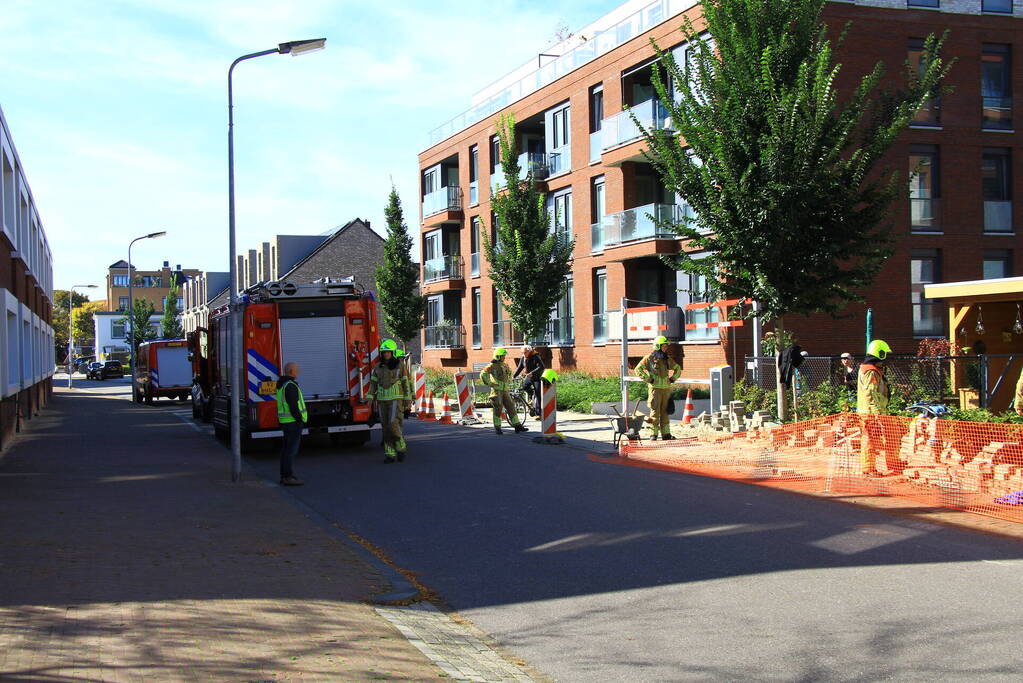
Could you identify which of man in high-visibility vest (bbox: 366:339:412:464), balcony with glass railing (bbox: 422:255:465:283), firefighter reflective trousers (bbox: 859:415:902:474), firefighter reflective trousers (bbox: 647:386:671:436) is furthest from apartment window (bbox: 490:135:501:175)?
firefighter reflective trousers (bbox: 859:415:902:474)

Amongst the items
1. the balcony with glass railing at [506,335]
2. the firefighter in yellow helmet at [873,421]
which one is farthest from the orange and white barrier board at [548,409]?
the balcony with glass railing at [506,335]

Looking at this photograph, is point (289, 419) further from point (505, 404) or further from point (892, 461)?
point (892, 461)

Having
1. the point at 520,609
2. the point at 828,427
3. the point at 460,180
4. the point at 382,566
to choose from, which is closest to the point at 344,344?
the point at 828,427

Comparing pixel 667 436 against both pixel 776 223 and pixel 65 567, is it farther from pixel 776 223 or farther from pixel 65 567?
pixel 65 567

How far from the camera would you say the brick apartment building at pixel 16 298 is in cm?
1952

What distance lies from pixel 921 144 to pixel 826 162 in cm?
1276

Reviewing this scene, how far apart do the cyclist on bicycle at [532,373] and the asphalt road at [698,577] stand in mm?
10373

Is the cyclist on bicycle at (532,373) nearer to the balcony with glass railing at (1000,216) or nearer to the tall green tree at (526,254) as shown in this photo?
the tall green tree at (526,254)

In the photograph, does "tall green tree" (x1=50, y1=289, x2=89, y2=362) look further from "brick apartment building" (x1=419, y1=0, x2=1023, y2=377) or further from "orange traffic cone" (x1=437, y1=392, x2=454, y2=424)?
"orange traffic cone" (x1=437, y1=392, x2=454, y2=424)

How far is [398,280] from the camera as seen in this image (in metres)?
44.5

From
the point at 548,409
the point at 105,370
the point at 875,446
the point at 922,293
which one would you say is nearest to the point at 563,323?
the point at 922,293

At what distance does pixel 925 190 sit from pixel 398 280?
80.3 feet

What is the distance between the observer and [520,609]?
21.6 feet

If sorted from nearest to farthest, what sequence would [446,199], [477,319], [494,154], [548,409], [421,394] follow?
1. [548,409]
2. [421,394]
3. [494,154]
4. [477,319]
5. [446,199]
